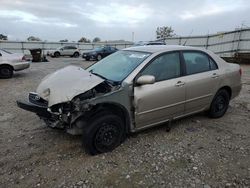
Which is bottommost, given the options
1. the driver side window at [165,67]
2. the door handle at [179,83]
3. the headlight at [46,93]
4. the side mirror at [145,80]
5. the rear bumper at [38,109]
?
the rear bumper at [38,109]

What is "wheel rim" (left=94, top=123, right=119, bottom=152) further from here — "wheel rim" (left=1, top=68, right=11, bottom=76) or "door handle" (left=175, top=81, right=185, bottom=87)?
"wheel rim" (left=1, top=68, right=11, bottom=76)

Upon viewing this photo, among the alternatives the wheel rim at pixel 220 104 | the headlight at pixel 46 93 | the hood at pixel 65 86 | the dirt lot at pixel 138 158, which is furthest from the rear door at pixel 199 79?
the headlight at pixel 46 93

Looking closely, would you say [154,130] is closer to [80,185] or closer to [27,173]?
[80,185]

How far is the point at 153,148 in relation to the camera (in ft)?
12.4

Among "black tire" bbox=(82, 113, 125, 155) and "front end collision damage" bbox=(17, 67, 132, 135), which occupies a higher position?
"front end collision damage" bbox=(17, 67, 132, 135)

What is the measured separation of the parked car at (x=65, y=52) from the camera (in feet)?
90.9

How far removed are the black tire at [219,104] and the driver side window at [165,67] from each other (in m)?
1.27

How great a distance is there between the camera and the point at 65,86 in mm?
3410

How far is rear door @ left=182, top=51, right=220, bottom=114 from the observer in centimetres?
433

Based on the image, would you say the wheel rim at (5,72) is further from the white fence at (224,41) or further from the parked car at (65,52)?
the parked car at (65,52)

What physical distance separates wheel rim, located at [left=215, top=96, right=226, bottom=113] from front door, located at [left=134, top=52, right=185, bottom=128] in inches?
42.8

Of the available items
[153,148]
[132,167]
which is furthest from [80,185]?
[153,148]

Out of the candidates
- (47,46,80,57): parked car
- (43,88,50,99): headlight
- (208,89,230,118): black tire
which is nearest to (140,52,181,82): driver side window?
(208,89,230,118): black tire

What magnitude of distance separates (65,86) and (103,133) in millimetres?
866
